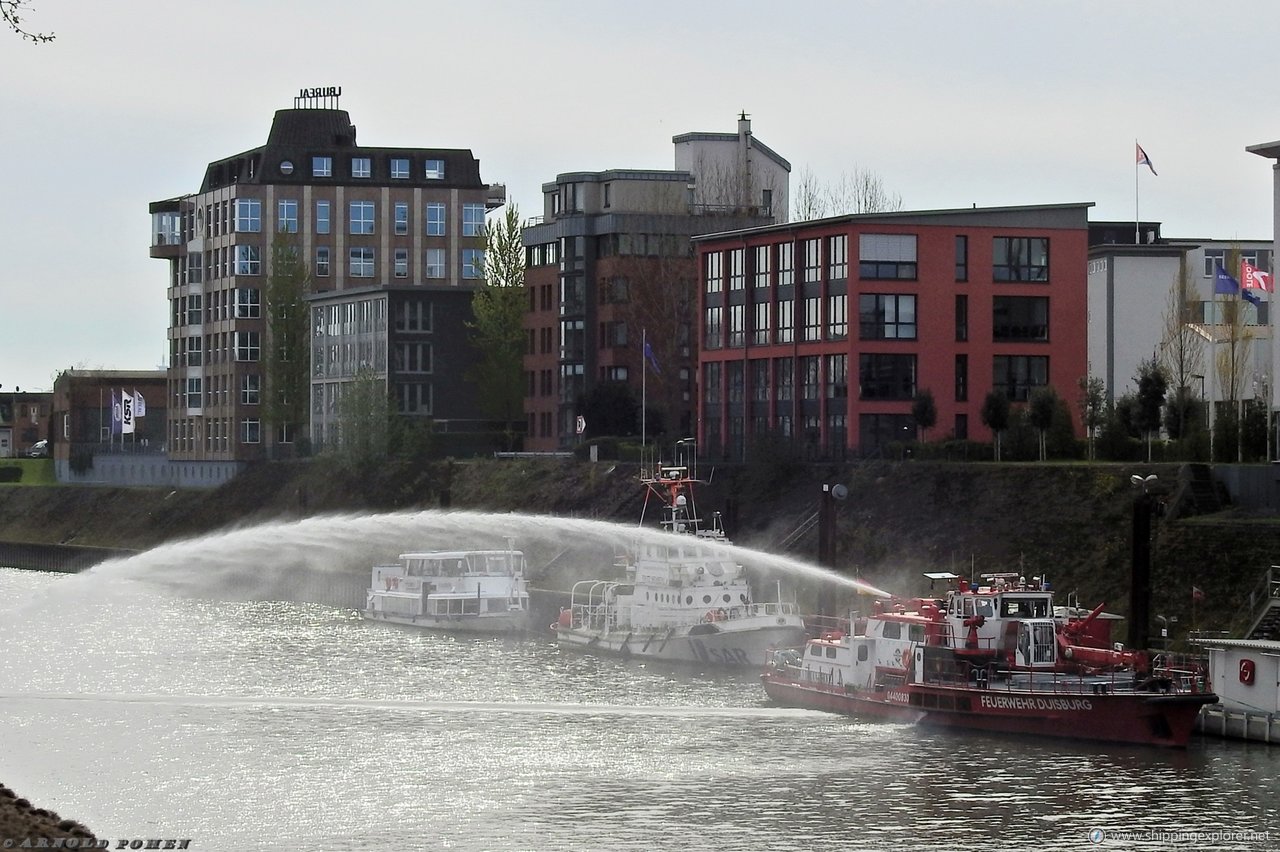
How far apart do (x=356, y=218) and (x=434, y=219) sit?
7220 millimetres

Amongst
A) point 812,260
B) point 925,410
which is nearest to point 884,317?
point 812,260

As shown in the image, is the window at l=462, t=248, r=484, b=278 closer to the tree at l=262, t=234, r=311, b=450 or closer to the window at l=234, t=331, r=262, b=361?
the tree at l=262, t=234, r=311, b=450

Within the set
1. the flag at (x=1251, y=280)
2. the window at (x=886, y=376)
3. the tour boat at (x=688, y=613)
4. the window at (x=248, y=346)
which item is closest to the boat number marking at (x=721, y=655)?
the tour boat at (x=688, y=613)

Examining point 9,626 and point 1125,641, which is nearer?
point 1125,641

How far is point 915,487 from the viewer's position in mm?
99250

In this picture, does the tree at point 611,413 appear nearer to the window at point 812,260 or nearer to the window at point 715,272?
the window at point 715,272

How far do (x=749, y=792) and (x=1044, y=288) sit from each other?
229 feet

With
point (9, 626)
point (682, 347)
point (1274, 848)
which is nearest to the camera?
point (1274, 848)

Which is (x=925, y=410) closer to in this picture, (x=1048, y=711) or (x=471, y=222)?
(x=1048, y=711)

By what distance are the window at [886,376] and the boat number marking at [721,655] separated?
35.6 meters

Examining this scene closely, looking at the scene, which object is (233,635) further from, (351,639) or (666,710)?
(666,710)

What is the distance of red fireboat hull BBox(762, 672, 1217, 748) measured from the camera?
2354 inches

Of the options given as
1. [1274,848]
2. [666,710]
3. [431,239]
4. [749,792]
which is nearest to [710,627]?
[666,710]

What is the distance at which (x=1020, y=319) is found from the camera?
117 metres
